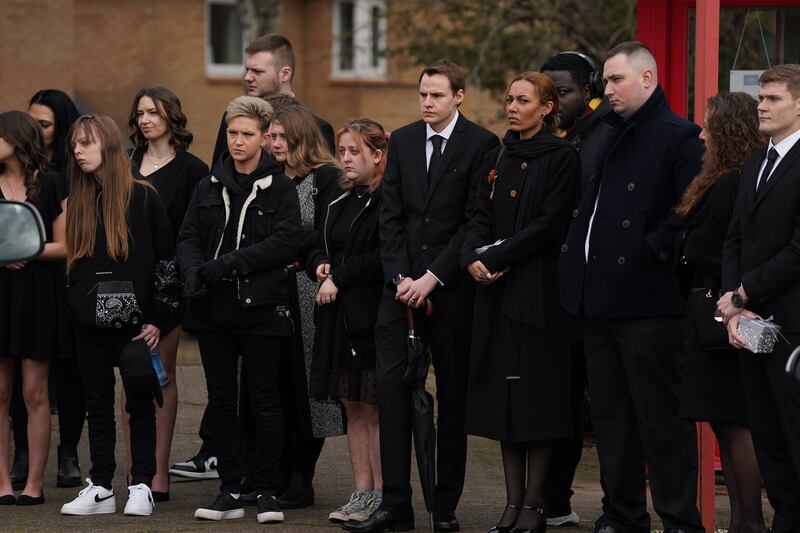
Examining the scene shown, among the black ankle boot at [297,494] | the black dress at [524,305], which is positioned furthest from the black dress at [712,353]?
the black ankle boot at [297,494]

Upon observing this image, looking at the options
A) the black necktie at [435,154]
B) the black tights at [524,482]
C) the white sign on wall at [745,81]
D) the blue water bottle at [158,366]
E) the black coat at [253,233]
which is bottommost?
the black tights at [524,482]

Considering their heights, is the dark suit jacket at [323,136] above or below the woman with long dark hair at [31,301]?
above

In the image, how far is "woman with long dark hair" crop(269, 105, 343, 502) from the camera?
8.43 meters

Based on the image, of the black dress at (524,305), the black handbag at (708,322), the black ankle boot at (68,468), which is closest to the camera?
the black handbag at (708,322)

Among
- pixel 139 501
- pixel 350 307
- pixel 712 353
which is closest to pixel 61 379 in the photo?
pixel 139 501

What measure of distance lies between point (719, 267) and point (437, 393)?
5.01 ft

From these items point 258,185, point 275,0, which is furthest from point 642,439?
point 275,0

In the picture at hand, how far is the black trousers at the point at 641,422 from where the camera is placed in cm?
725

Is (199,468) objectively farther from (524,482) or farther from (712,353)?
(712,353)

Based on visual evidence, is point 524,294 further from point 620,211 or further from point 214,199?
point 214,199

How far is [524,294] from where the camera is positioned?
743cm

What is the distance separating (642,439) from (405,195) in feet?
5.25

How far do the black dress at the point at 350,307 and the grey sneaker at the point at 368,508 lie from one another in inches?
18.5

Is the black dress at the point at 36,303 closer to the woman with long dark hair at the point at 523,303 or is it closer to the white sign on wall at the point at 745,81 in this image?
the woman with long dark hair at the point at 523,303
